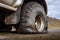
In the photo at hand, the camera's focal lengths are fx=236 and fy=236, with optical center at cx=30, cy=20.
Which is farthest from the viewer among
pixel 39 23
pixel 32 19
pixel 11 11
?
pixel 39 23

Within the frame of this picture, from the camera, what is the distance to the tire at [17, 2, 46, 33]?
15.6 feet

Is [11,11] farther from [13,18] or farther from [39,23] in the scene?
[39,23]

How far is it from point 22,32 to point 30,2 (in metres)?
0.71

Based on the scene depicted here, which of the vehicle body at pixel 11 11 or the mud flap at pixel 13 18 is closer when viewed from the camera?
the vehicle body at pixel 11 11

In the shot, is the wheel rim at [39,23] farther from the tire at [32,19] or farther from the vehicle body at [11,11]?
the vehicle body at [11,11]

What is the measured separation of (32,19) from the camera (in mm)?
4836

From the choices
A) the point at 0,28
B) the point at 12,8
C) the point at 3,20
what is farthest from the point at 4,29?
the point at 12,8

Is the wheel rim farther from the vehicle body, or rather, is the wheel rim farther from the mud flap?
the mud flap

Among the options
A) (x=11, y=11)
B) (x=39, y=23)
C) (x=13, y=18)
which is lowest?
(x=39, y=23)

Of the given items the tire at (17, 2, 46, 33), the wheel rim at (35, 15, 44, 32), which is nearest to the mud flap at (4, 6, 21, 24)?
the tire at (17, 2, 46, 33)

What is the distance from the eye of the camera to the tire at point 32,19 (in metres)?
4.76

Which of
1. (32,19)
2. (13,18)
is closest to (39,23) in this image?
(32,19)

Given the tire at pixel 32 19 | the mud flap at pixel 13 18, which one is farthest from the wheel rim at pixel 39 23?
the mud flap at pixel 13 18

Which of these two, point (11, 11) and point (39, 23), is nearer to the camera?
point (11, 11)
